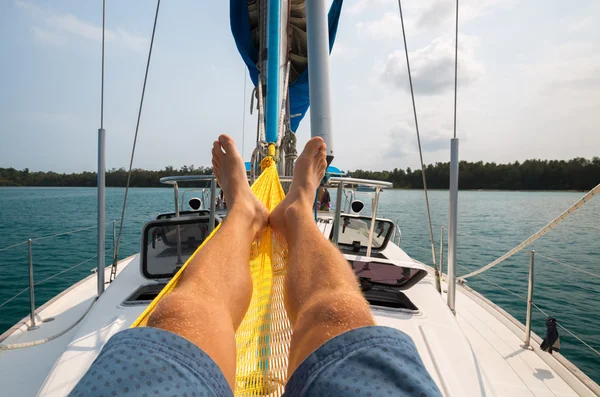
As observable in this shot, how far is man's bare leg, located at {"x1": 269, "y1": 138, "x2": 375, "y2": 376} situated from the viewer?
0.74 m

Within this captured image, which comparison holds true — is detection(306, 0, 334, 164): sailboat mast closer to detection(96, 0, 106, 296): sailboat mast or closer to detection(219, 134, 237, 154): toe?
detection(219, 134, 237, 154): toe

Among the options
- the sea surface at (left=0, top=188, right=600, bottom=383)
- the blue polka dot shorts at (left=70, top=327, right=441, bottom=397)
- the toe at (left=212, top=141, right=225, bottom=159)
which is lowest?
the sea surface at (left=0, top=188, right=600, bottom=383)

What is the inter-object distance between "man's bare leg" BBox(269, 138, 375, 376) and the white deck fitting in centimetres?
78

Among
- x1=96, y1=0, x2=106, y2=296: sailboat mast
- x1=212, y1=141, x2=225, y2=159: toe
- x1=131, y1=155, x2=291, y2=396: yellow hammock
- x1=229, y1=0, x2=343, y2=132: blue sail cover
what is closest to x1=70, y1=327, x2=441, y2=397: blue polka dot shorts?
x1=131, y1=155, x2=291, y2=396: yellow hammock

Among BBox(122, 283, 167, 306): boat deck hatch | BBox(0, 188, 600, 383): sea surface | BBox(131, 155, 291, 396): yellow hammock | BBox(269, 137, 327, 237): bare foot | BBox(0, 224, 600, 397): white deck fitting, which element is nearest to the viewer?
BBox(131, 155, 291, 396): yellow hammock

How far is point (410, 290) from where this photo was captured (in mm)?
2232

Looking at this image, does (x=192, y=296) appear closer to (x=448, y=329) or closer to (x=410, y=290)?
(x=448, y=329)

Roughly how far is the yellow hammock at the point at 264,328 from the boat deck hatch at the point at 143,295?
0.89 m

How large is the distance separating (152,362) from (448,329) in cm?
161

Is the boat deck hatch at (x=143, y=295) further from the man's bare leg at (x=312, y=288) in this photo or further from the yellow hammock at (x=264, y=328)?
the man's bare leg at (x=312, y=288)

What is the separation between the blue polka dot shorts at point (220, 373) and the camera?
1.74ft

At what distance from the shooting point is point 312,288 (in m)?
0.95

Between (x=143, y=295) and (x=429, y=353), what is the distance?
1724mm

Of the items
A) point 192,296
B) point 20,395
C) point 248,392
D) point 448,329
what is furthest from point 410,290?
point 20,395
